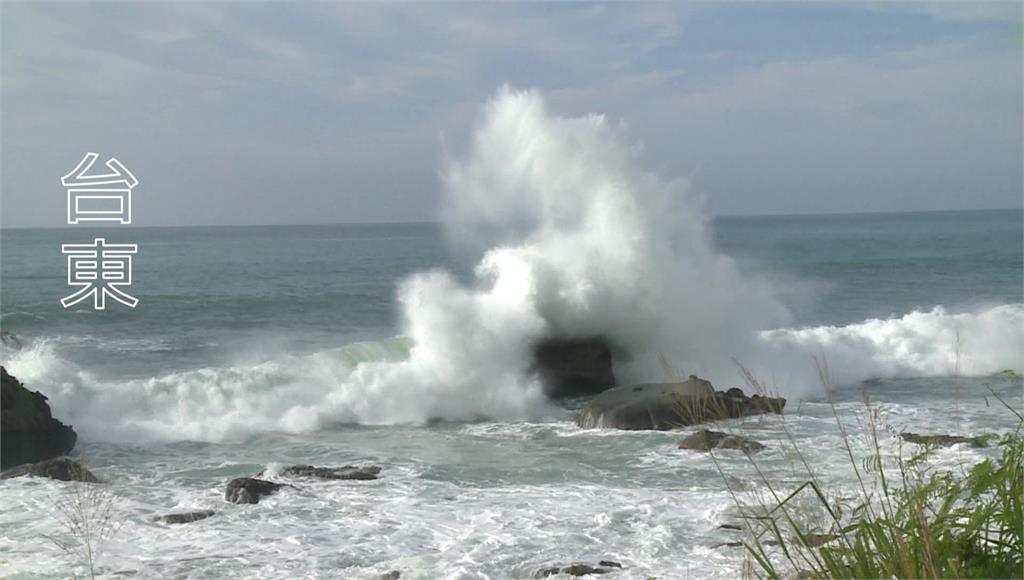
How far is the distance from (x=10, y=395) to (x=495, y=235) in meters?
11.5

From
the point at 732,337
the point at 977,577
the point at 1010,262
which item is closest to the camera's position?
the point at 977,577

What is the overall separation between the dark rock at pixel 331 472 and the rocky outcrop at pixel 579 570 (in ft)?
13.5

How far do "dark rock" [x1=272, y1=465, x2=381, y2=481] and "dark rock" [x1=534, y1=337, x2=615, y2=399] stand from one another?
21.8 feet

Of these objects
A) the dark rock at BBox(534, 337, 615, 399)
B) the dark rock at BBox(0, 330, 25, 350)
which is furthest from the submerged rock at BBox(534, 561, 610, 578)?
the dark rock at BBox(0, 330, 25, 350)

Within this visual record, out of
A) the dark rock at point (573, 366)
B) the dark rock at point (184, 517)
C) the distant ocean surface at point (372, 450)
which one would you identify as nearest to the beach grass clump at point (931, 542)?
the distant ocean surface at point (372, 450)

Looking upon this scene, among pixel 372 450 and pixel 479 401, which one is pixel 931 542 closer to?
pixel 372 450

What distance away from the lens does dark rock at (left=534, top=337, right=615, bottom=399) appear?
18344 millimetres

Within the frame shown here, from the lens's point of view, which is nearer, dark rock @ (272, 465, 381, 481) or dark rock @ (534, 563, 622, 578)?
dark rock @ (534, 563, 622, 578)

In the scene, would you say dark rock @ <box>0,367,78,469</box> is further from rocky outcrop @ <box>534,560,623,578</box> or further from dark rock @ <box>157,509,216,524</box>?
rocky outcrop @ <box>534,560,623,578</box>

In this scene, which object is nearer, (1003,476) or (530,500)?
(1003,476)

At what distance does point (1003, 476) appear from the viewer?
319 centimetres

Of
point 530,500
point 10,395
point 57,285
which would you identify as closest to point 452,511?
point 530,500

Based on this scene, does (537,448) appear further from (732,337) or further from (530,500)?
(732,337)

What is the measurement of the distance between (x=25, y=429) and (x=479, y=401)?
296 inches
